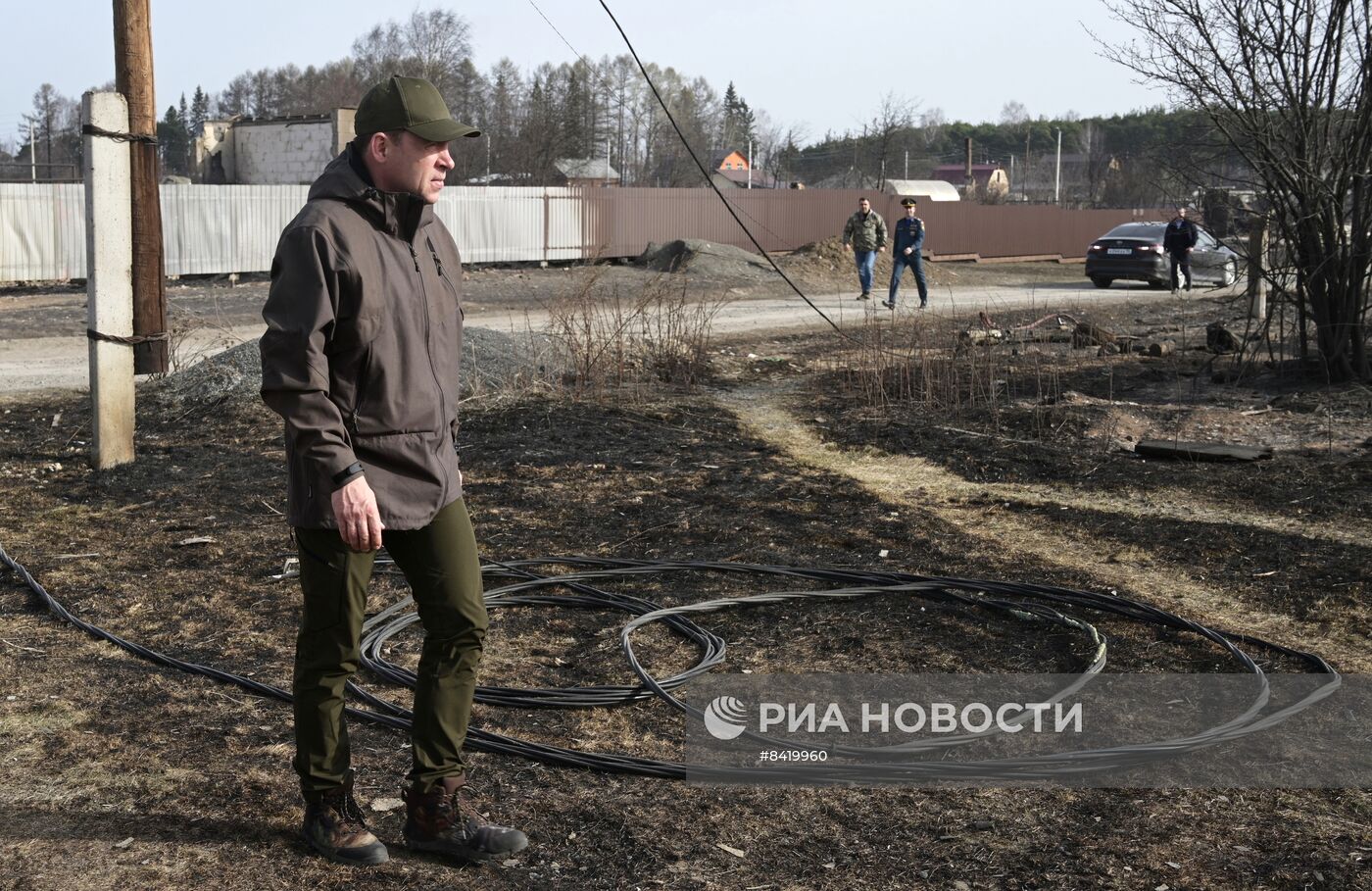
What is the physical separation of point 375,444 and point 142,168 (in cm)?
592

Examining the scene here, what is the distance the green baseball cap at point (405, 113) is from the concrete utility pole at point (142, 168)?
5.63 metres

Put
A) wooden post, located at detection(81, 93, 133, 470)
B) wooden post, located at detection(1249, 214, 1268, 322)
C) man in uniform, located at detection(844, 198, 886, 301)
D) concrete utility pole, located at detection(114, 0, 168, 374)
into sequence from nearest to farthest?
wooden post, located at detection(81, 93, 133, 470)
concrete utility pole, located at detection(114, 0, 168, 374)
wooden post, located at detection(1249, 214, 1268, 322)
man in uniform, located at detection(844, 198, 886, 301)

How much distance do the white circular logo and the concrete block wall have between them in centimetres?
3522

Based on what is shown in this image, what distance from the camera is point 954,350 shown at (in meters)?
11.5

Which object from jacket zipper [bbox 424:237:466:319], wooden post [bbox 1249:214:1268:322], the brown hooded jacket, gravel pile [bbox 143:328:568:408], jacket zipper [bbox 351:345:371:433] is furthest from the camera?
wooden post [bbox 1249:214:1268:322]

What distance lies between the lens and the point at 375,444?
3.22m

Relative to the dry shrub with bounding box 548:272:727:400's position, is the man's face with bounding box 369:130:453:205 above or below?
above

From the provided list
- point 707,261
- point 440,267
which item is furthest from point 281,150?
point 440,267

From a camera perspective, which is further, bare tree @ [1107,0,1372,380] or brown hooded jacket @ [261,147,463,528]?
bare tree @ [1107,0,1372,380]

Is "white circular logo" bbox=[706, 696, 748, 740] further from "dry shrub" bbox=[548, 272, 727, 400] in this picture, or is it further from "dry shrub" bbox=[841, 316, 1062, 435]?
"dry shrub" bbox=[548, 272, 727, 400]

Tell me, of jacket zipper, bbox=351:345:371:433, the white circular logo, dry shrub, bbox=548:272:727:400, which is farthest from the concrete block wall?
jacket zipper, bbox=351:345:371:433

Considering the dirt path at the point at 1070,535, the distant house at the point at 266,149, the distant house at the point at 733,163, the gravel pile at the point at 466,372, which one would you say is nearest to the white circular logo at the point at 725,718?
the dirt path at the point at 1070,535

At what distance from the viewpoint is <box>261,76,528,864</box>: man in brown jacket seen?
10.1ft

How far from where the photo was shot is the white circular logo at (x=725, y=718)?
4324 mm
